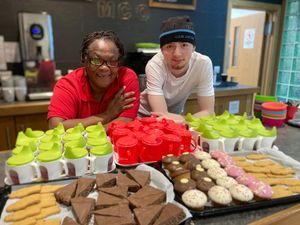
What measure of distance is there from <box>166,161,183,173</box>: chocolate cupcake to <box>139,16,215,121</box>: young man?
475 millimetres

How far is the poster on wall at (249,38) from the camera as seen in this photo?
4207 mm

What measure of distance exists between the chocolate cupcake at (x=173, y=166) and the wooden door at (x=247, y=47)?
3.78 m

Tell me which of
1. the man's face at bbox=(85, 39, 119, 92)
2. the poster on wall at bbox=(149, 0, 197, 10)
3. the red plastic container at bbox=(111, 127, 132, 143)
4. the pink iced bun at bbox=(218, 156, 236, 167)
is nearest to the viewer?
the pink iced bun at bbox=(218, 156, 236, 167)

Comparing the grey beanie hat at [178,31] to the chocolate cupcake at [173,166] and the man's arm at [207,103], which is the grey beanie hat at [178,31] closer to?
the man's arm at [207,103]

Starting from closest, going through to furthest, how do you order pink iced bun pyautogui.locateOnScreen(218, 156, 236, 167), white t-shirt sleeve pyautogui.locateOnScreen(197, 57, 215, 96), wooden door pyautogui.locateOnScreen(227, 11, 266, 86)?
1. pink iced bun pyautogui.locateOnScreen(218, 156, 236, 167)
2. white t-shirt sleeve pyautogui.locateOnScreen(197, 57, 215, 96)
3. wooden door pyautogui.locateOnScreen(227, 11, 266, 86)

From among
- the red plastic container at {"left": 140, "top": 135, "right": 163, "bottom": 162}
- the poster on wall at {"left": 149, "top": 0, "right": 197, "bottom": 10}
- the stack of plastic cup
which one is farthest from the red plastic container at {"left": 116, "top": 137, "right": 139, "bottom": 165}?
the poster on wall at {"left": 149, "top": 0, "right": 197, "bottom": 10}

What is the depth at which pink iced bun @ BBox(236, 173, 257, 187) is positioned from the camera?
2.85 ft

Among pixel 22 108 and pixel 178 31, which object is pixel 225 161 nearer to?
pixel 178 31

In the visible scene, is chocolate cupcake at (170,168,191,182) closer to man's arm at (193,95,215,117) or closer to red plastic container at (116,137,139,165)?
red plastic container at (116,137,139,165)

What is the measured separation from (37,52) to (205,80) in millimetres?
1548

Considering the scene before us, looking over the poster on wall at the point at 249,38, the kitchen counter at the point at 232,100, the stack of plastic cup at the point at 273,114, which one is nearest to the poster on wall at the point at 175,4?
the kitchen counter at the point at 232,100

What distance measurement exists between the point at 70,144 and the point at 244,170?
0.69 meters

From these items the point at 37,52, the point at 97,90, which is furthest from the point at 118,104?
the point at 37,52

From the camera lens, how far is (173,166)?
96cm
